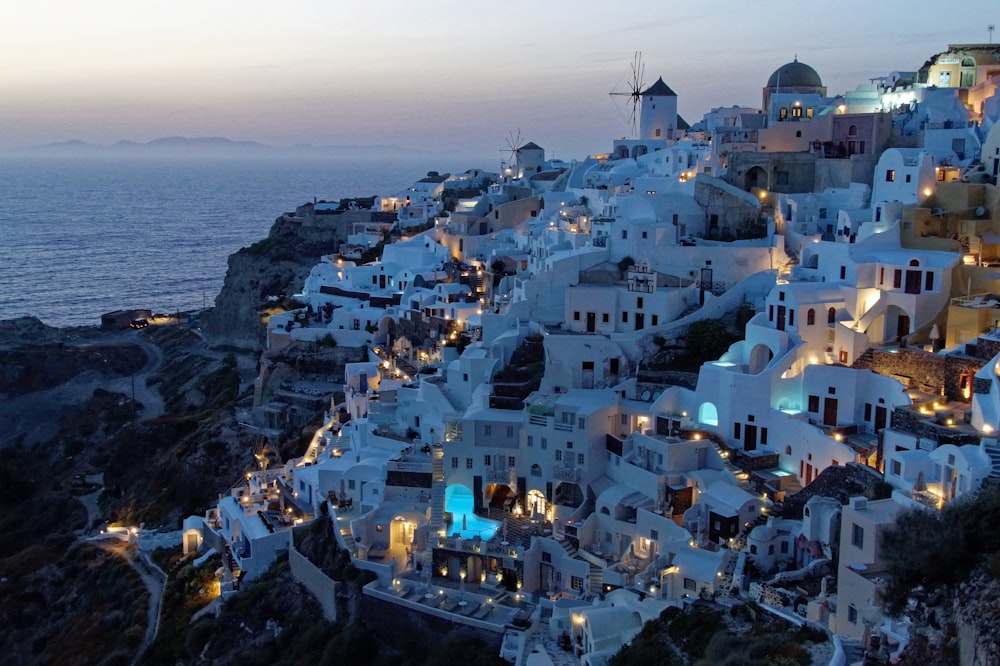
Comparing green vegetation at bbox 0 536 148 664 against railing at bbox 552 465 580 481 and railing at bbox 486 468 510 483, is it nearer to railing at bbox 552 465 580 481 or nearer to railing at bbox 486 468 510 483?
railing at bbox 486 468 510 483

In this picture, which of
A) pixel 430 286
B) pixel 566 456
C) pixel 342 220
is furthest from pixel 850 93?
pixel 342 220

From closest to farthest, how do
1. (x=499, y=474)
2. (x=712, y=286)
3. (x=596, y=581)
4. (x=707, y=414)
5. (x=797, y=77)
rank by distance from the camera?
(x=596, y=581), (x=707, y=414), (x=499, y=474), (x=712, y=286), (x=797, y=77)

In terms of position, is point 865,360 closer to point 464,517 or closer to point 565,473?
point 565,473

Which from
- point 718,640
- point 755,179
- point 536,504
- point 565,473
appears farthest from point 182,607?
point 755,179

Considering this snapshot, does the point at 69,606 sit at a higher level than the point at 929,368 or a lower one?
lower

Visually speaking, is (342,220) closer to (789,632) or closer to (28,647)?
(28,647)

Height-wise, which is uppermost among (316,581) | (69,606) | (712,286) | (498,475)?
(712,286)

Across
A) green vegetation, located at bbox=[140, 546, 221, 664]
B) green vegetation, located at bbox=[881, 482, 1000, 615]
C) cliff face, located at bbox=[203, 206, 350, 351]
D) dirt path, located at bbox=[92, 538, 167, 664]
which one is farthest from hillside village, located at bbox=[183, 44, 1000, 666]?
cliff face, located at bbox=[203, 206, 350, 351]
